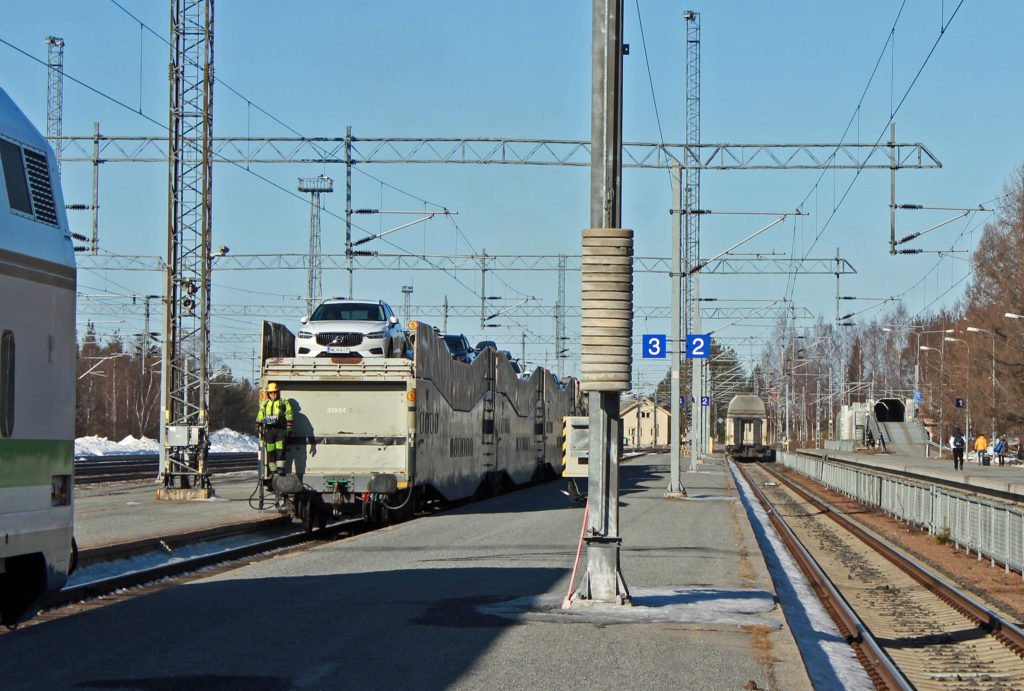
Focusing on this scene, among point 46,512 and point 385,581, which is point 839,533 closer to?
point 385,581

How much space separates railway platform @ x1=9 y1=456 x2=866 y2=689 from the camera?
8.77 meters

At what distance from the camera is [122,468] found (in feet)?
154

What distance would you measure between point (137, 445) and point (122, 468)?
26.1 m

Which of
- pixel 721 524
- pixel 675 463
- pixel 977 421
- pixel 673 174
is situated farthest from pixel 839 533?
pixel 977 421

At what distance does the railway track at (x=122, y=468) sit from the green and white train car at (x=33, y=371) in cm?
2818

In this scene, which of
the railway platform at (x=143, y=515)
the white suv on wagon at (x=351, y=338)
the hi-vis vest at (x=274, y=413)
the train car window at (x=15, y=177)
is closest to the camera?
the train car window at (x=15, y=177)

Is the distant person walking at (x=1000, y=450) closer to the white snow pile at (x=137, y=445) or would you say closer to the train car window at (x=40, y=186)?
the white snow pile at (x=137, y=445)

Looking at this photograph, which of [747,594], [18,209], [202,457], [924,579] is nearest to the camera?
[18,209]

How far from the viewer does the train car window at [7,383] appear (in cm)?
870

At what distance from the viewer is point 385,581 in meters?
14.0

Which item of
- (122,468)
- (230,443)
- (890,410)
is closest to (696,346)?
(122,468)

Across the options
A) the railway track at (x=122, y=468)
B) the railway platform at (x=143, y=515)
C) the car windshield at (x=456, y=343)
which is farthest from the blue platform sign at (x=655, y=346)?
the railway track at (x=122, y=468)

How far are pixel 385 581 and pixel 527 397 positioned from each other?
85.9 feet

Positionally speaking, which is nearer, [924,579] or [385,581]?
[385,581]
